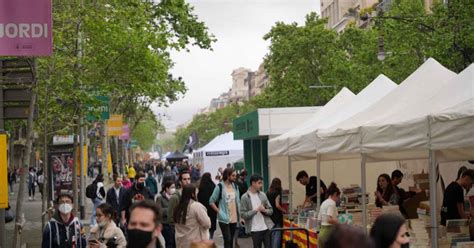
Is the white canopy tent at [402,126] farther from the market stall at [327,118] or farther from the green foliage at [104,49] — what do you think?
the green foliage at [104,49]

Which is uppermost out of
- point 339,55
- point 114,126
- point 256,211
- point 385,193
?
point 339,55

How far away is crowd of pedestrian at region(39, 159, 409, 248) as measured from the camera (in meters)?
5.26

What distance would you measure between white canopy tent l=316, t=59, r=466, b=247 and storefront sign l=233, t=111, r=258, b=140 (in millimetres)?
11913

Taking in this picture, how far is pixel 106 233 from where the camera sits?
1056 cm

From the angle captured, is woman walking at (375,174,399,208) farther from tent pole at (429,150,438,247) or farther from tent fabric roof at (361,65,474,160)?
tent pole at (429,150,438,247)

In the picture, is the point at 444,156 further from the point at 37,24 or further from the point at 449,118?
the point at 37,24

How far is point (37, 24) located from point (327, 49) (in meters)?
47.7

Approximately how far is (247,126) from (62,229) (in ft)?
63.9

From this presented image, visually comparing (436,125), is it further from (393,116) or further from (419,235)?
(393,116)

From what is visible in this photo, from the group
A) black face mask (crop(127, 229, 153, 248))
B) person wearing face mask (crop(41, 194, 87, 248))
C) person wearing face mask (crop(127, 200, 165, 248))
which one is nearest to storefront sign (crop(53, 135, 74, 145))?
person wearing face mask (crop(41, 194, 87, 248))

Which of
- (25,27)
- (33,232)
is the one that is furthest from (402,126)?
(33,232)

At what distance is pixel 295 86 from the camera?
6062 cm

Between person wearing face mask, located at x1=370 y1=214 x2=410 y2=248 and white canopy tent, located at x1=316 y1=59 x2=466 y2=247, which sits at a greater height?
white canopy tent, located at x1=316 y1=59 x2=466 y2=247

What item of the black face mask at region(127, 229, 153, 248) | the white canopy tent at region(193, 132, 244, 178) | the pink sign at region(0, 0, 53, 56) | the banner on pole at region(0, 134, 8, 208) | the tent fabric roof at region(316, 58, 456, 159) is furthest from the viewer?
the white canopy tent at region(193, 132, 244, 178)
